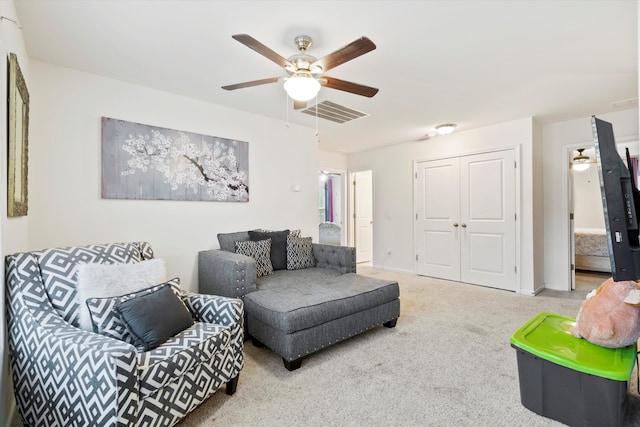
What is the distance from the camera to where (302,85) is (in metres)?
1.97

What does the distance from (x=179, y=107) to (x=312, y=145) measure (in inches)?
71.5

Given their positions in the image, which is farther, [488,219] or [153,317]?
[488,219]

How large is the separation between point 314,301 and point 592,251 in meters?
5.37

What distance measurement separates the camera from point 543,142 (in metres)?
4.12

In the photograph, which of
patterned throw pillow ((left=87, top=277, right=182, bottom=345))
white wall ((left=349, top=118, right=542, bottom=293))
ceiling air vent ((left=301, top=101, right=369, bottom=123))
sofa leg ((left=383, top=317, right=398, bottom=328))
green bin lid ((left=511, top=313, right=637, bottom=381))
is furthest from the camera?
white wall ((left=349, top=118, right=542, bottom=293))

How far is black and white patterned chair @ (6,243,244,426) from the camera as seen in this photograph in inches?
45.5

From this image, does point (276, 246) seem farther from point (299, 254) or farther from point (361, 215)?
point (361, 215)

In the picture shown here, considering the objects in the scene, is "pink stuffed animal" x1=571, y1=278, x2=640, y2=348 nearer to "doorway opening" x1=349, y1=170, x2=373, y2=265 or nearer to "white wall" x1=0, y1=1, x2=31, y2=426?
"white wall" x1=0, y1=1, x2=31, y2=426

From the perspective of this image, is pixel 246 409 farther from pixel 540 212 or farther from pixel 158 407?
pixel 540 212

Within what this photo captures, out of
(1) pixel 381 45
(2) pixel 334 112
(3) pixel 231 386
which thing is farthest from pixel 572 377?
(2) pixel 334 112

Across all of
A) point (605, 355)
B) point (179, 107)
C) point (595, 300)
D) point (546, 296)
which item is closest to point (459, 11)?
point (595, 300)

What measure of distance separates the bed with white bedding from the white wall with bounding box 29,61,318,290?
5.03 metres

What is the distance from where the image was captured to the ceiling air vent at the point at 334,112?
331 centimetres

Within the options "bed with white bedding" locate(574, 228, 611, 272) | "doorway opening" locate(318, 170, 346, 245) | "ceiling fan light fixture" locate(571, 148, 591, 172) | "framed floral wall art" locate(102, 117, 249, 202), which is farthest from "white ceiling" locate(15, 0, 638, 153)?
"doorway opening" locate(318, 170, 346, 245)
